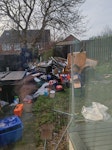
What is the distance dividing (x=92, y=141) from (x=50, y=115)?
2.42 metres

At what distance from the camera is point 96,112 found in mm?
3670

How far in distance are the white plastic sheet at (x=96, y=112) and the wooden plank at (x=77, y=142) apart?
0.42 m

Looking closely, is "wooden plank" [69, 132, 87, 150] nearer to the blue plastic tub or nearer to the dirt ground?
the dirt ground

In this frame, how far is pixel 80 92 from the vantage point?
498cm

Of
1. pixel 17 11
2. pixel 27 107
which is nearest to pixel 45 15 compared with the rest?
pixel 17 11

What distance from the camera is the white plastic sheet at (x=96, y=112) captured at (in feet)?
11.4

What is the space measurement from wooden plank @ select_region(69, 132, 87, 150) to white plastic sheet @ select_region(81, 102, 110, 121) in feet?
1.38

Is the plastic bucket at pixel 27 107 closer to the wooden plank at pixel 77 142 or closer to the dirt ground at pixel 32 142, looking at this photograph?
the dirt ground at pixel 32 142

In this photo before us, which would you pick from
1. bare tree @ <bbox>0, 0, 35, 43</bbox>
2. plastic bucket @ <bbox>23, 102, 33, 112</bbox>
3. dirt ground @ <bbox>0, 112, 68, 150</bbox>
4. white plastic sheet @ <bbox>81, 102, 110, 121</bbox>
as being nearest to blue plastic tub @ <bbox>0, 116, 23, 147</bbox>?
dirt ground @ <bbox>0, 112, 68, 150</bbox>

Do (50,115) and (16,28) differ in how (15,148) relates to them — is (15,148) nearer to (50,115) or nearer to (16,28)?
(50,115)

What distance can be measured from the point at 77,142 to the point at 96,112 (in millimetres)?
786

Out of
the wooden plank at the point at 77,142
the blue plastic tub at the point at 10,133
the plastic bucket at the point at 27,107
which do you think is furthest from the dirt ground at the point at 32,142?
the plastic bucket at the point at 27,107

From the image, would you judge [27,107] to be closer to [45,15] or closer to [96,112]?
[96,112]

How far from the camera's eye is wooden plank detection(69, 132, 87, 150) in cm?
288
